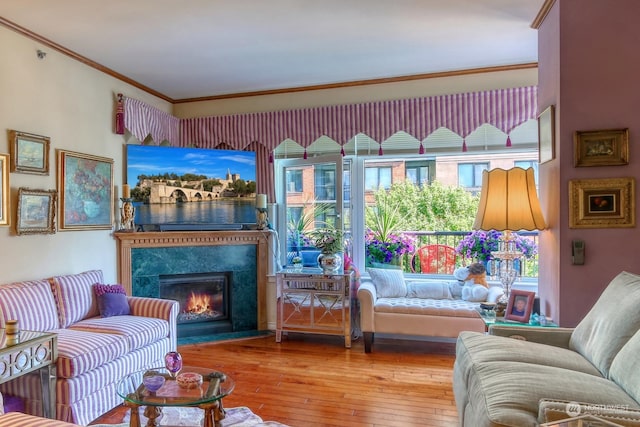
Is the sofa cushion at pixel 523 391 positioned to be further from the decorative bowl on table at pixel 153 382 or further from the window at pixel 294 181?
the window at pixel 294 181

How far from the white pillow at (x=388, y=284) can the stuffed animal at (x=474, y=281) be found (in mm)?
577

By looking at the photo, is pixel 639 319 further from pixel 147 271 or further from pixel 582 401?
pixel 147 271

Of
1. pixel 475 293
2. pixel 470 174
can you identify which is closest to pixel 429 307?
pixel 475 293

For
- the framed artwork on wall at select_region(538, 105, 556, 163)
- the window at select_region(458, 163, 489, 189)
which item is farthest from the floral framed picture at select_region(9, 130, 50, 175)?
the window at select_region(458, 163, 489, 189)

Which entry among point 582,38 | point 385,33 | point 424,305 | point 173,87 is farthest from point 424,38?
point 173,87

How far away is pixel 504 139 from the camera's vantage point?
4.09m

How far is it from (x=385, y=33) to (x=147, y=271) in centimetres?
322

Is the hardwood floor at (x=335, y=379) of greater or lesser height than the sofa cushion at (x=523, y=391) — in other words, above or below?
below

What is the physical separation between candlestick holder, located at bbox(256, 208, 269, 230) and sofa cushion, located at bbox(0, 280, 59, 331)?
6.75 feet

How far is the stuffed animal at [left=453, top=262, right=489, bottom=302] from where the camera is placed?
3.81m

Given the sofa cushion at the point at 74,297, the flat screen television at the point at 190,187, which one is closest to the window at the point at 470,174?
the flat screen television at the point at 190,187

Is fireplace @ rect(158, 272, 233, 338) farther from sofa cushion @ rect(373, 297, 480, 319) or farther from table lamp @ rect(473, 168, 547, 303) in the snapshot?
table lamp @ rect(473, 168, 547, 303)

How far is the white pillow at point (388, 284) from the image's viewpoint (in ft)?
13.3

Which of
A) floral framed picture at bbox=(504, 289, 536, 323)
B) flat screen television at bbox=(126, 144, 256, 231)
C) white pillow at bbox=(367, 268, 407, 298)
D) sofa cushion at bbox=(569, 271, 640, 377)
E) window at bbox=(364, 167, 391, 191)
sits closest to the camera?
sofa cushion at bbox=(569, 271, 640, 377)
